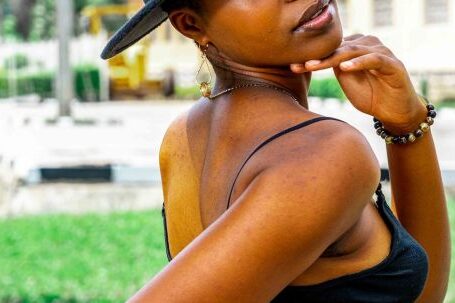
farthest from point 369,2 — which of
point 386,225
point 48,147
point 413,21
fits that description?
point 386,225

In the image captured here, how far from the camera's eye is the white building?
2648cm

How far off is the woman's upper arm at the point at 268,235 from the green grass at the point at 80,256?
11.5ft

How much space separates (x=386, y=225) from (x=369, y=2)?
28528 millimetres

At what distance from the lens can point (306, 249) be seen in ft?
3.97

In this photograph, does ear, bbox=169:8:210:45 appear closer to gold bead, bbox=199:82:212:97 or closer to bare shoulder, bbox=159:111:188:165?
gold bead, bbox=199:82:212:97

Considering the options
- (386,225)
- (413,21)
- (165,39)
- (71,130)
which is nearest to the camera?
(386,225)

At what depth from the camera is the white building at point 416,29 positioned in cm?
2648

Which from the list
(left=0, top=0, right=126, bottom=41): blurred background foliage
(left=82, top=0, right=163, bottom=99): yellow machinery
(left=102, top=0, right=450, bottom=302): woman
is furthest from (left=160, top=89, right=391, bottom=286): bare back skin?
(left=0, top=0, right=126, bottom=41): blurred background foliage

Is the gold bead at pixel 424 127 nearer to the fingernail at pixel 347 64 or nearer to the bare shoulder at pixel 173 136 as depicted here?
the fingernail at pixel 347 64

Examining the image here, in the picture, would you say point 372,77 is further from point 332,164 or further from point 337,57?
point 332,164

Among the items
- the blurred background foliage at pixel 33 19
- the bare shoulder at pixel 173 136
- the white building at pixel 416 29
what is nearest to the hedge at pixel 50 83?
the white building at pixel 416 29

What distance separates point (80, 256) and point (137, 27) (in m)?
4.58

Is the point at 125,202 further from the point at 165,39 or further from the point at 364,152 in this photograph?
the point at 165,39

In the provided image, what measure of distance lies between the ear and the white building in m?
24.3
